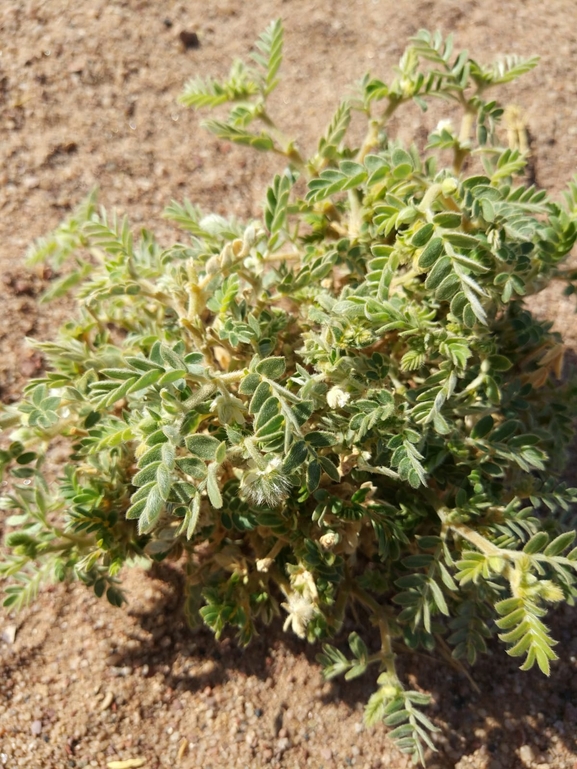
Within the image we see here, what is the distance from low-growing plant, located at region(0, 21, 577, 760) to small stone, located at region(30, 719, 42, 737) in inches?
24.8

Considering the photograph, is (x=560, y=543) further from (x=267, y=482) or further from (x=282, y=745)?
(x=282, y=745)

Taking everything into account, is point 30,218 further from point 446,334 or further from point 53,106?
point 446,334

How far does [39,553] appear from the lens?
7.29 feet

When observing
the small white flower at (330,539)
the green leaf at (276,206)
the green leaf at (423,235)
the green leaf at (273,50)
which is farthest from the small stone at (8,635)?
the green leaf at (273,50)

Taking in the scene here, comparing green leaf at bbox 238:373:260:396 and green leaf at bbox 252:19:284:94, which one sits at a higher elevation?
green leaf at bbox 252:19:284:94

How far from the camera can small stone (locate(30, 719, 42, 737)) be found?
101 inches

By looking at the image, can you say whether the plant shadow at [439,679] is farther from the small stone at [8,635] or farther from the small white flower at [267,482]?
the small white flower at [267,482]

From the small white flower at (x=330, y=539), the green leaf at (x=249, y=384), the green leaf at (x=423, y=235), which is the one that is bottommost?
the small white flower at (x=330, y=539)

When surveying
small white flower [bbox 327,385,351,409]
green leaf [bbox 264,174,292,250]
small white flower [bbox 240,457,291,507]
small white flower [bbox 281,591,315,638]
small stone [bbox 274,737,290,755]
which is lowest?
small stone [bbox 274,737,290,755]

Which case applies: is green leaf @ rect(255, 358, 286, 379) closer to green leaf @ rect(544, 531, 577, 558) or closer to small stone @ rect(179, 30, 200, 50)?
green leaf @ rect(544, 531, 577, 558)

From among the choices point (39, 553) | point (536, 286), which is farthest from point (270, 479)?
point (536, 286)

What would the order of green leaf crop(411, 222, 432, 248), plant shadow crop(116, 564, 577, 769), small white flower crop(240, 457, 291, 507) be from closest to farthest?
1. small white flower crop(240, 457, 291, 507)
2. green leaf crop(411, 222, 432, 248)
3. plant shadow crop(116, 564, 577, 769)

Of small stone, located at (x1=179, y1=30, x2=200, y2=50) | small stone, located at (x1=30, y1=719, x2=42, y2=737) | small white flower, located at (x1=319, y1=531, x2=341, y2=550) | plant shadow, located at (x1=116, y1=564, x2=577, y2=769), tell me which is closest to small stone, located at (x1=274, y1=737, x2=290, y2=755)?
plant shadow, located at (x1=116, y1=564, x2=577, y2=769)

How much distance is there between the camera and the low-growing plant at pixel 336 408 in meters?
1.85
